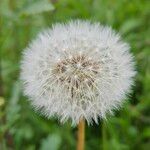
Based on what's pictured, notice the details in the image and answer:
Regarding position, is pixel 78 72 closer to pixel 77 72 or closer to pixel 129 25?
pixel 77 72

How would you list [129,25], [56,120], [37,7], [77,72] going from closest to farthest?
[77,72] → [37,7] → [56,120] → [129,25]

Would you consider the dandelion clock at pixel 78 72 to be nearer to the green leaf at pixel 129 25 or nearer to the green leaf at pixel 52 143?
the green leaf at pixel 52 143

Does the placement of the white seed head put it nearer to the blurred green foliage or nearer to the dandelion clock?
the dandelion clock

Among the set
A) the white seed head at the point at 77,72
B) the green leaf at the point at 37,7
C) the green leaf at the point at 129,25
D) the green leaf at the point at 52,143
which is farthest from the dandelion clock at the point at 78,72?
the green leaf at the point at 129,25

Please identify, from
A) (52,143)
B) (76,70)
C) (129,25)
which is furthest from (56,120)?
(76,70)

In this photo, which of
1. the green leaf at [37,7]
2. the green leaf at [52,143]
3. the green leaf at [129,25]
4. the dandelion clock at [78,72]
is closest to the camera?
the dandelion clock at [78,72]

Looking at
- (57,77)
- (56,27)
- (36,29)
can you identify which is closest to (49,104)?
(57,77)
